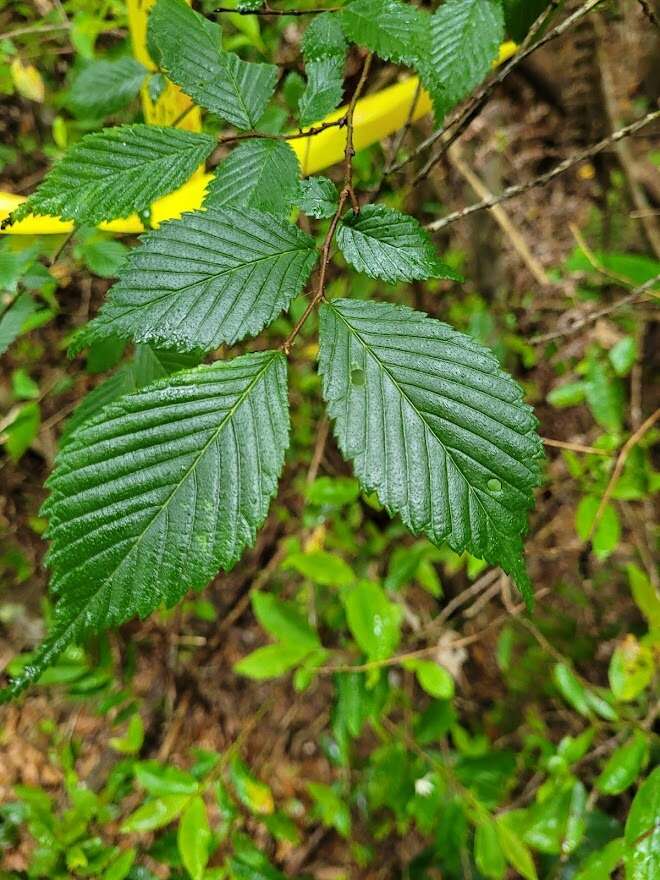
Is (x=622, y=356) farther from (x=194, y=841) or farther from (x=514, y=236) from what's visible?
(x=194, y=841)

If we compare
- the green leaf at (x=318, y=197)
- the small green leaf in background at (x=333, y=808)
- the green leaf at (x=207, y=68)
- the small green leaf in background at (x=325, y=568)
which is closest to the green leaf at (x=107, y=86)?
the green leaf at (x=207, y=68)

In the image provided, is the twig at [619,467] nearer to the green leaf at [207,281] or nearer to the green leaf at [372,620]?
the green leaf at [372,620]

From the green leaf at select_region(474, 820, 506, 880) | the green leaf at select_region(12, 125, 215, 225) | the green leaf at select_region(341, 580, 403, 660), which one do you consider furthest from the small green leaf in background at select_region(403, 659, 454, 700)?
the green leaf at select_region(12, 125, 215, 225)

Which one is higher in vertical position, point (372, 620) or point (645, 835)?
point (372, 620)

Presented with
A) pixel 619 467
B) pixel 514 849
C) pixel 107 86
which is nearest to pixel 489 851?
pixel 514 849

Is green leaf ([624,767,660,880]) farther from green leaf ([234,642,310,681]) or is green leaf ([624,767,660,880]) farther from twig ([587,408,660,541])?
green leaf ([234,642,310,681])

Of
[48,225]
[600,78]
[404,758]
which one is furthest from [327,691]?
[600,78]

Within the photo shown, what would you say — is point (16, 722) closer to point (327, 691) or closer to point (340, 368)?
point (327, 691)
